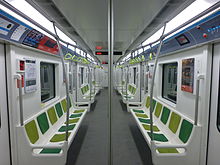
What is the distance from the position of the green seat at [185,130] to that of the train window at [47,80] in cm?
330

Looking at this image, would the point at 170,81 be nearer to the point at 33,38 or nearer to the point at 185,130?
the point at 185,130

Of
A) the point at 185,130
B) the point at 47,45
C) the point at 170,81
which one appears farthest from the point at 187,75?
the point at 47,45

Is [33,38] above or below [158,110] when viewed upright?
above

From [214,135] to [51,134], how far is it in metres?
3.10

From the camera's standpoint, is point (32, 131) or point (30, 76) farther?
point (30, 76)

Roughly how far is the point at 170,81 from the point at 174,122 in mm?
1465

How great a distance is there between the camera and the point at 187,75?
275cm

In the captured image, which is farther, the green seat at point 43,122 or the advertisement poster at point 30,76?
the green seat at point 43,122

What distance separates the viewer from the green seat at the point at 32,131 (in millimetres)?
2379

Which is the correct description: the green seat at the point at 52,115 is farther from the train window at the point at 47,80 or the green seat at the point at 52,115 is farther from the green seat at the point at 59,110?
the train window at the point at 47,80

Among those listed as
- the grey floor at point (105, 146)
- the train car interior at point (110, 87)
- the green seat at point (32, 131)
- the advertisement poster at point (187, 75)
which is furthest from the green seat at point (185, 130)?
the green seat at point (32, 131)

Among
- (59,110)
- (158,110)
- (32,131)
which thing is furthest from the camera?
(158,110)

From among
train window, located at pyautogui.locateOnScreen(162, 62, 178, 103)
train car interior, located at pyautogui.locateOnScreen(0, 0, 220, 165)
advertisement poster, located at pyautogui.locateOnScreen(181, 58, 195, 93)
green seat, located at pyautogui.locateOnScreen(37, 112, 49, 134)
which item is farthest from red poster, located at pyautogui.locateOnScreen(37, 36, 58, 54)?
train window, located at pyautogui.locateOnScreen(162, 62, 178, 103)

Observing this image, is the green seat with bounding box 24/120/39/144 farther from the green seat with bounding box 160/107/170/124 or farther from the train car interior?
the green seat with bounding box 160/107/170/124
